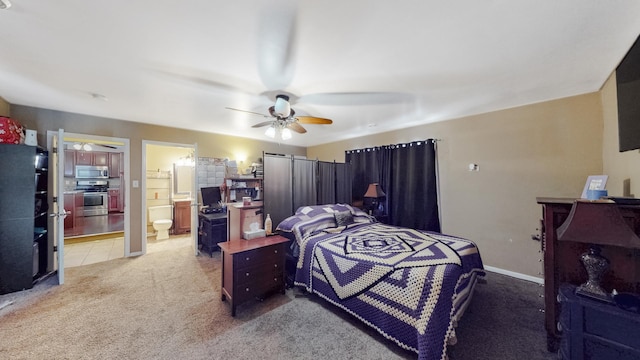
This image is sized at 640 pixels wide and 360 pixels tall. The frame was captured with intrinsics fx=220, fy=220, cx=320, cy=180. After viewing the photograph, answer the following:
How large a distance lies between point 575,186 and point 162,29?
4566 mm

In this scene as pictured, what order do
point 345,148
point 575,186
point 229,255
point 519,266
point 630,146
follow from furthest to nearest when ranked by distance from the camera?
point 345,148 < point 519,266 < point 575,186 < point 229,255 < point 630,146

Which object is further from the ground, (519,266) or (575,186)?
(575,186)

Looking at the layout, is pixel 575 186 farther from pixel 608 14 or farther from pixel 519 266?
pixel 608 14

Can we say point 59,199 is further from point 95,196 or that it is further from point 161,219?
point 95,196

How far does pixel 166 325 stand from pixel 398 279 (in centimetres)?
218

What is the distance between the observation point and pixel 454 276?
1.74m

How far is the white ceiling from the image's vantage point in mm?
1392

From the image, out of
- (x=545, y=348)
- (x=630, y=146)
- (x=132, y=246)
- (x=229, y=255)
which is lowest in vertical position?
(x=545, y=348)

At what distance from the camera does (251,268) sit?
233 cm

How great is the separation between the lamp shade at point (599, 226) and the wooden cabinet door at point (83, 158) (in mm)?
8424

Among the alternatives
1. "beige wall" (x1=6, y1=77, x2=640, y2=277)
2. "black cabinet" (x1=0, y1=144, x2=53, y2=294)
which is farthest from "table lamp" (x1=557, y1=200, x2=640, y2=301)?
"black cabinet" (x1=0, y1=144, x2=53, y2=294)

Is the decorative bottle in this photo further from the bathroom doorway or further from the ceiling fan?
the bathroom doorway

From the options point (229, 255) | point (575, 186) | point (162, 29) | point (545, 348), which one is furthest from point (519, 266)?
point (162, 29)

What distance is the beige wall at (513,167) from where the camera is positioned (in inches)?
106
